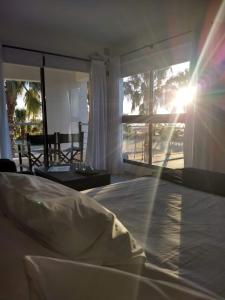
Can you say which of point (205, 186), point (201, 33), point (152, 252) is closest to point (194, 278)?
point (152, 252)

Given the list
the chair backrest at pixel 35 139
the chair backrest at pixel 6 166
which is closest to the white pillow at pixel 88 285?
the chair backrest at pixel 6 166

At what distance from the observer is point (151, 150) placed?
4.50m

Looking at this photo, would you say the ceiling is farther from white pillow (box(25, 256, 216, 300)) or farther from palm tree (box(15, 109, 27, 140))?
white pillow (box(25, 256, 216, 300))

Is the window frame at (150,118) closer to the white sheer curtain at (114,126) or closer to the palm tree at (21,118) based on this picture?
the white sheer curtain at (114,126)

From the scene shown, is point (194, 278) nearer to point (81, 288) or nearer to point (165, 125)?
point (81, 288)

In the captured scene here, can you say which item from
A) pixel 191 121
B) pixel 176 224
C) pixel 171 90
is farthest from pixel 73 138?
pixel 176 224

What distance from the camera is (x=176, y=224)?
130 cm

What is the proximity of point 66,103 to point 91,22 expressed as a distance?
167cm

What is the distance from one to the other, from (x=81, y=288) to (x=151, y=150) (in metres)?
4.00

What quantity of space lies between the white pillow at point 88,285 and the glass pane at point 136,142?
397 centimetres

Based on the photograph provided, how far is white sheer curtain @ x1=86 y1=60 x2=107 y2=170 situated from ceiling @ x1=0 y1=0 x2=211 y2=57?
1.34 ft

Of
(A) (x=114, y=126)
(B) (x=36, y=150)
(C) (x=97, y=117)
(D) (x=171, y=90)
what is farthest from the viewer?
(A) (x=114, y=126)

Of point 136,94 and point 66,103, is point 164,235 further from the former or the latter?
point 66,103

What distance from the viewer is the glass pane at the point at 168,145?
3.99 metres
